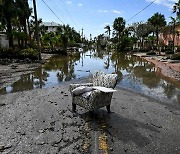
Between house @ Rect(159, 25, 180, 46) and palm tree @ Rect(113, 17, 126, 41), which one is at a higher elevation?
palm tree @ Rect(113, 17, 126, 41)

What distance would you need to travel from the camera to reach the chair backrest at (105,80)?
6.48m

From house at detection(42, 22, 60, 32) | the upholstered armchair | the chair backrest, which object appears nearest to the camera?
the upholstered armchair

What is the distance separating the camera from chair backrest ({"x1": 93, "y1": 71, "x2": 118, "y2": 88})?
6484mm

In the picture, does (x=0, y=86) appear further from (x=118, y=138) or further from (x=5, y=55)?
(x=5, y=55)

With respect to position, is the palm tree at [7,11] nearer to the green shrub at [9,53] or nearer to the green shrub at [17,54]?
the green shrub at [9,53]

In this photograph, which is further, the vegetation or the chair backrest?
the vegetation

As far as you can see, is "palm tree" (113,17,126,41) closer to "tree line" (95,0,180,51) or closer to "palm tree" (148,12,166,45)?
"tree line" (95,0,180,51)

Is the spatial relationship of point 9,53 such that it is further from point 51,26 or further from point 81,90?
point 51,26

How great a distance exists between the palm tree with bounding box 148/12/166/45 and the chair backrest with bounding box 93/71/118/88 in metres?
49.1

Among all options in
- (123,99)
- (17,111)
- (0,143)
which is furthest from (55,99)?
(0,143)

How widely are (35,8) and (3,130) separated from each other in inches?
853

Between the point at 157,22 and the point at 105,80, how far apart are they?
51.4 meters

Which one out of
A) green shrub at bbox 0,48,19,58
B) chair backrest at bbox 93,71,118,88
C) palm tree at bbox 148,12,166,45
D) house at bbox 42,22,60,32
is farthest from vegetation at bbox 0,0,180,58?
house at bbox 42,22,60,32

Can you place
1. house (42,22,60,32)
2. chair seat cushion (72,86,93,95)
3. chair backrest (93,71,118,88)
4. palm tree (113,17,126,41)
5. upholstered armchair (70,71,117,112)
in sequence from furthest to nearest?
1. house (42,22,60,32)
2. palm tree (113,17,126,41)
3. chair backrest (93,71,118,88)
4. chair seat cushion (72,86,93,95)
5. upholstered armchair (70,71,117,112)
